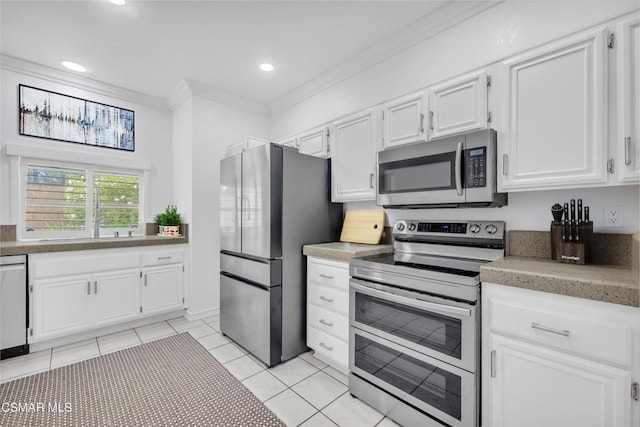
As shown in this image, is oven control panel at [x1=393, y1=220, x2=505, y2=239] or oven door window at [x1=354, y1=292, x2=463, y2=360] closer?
oven door window at [x1=354, y1=292, x2=463, y2=360]

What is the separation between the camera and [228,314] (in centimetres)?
274

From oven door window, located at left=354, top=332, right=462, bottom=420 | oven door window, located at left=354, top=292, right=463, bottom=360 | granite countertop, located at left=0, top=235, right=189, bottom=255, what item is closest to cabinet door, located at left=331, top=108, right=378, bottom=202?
oven door window, located at left=354, top=292, right=463, bottom=360

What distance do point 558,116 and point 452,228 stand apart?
90 cm

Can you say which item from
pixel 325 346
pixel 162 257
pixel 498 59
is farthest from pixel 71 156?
pixel 498 59

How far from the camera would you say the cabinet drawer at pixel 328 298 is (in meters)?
2.07

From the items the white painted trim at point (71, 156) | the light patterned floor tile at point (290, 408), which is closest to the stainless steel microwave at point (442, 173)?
the light patterned floor tile at point (290, 408)

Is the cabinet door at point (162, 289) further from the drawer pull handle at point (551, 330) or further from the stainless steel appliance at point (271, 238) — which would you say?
the drawer pull handle at point (551, 330)

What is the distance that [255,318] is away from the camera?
2393 mm

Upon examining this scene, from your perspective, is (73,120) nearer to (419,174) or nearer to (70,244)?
(70,244)

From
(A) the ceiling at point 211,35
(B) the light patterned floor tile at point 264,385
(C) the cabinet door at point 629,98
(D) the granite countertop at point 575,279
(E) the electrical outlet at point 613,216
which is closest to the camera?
(D) the granite countertop at point 575,279

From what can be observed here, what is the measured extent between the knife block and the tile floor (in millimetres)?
1391

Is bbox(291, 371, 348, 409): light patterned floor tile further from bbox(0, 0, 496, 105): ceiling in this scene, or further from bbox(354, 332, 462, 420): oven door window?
bbox(0, 0, 496, 105): ceiling

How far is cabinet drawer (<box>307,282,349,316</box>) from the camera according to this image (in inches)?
81.6

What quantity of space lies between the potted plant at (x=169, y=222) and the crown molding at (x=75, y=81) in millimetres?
1462
